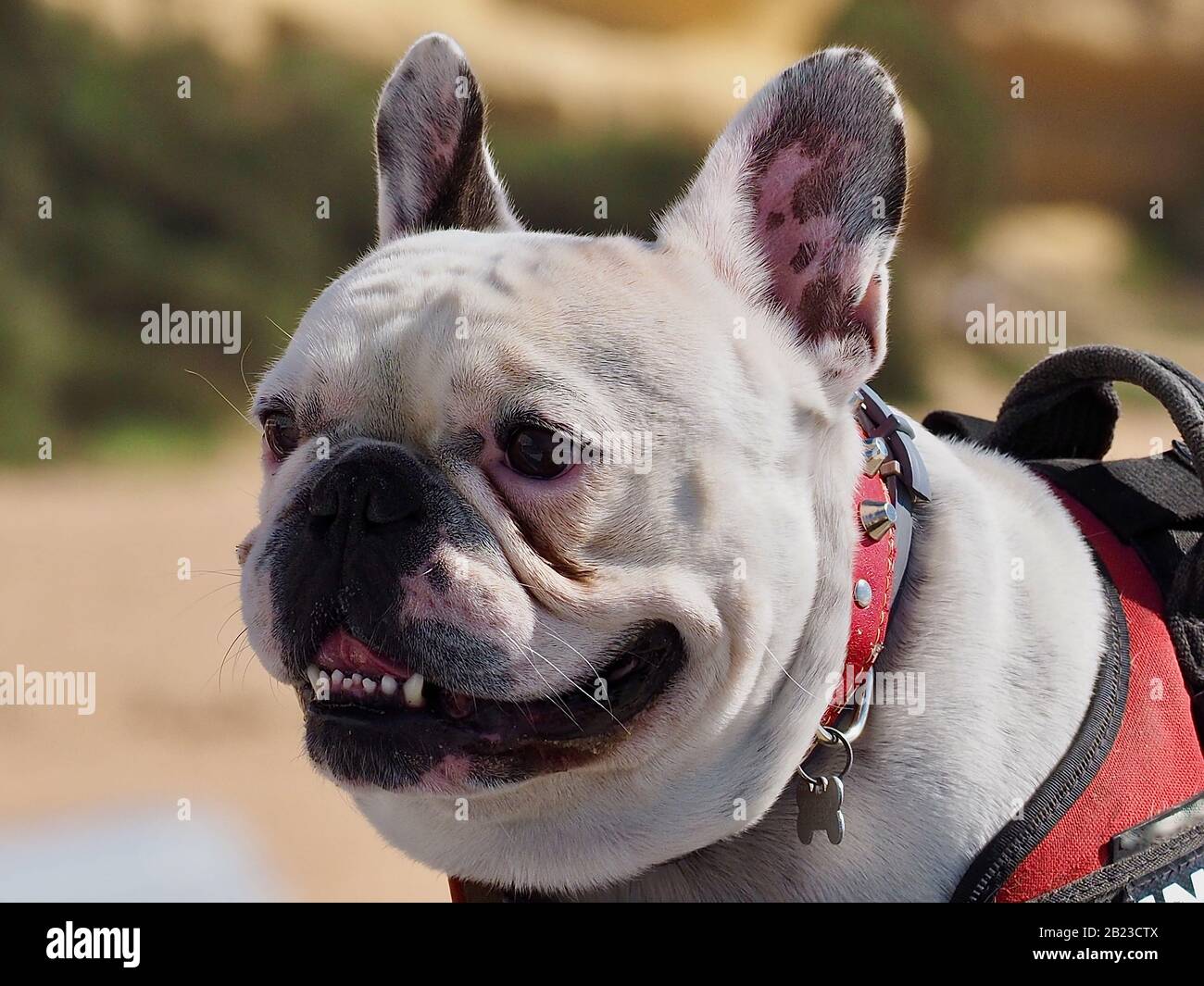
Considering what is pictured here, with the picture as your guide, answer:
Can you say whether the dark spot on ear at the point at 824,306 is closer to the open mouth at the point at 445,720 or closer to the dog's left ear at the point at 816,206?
the dog's left ear at the point at 816,206

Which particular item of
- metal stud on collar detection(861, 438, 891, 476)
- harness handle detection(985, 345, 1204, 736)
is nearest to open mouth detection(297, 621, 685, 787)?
metal stud on collar detection(861, 438, 891, 476)

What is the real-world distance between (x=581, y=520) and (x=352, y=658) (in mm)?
283

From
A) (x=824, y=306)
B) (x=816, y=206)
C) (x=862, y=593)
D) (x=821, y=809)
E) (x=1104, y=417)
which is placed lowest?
(x=821, y=809)

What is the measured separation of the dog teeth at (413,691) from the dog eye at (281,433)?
33cm

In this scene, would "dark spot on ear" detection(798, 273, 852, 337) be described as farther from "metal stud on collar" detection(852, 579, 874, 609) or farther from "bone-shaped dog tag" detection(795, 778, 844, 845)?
"bone-shaped dog tag" detection(795, 778, 844, 845)

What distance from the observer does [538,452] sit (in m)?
1.33

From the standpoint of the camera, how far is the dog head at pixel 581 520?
4.32 ft

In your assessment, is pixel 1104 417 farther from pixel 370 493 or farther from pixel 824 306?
pixel 370 493

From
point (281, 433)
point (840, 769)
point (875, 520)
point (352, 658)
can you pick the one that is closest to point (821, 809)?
point (840, 769)

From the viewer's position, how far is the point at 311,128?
24.0 feet

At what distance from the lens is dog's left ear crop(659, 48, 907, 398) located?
1.47 meters

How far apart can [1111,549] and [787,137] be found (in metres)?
0.71
